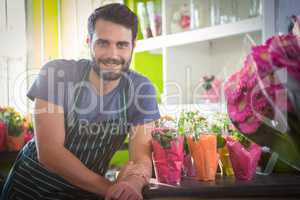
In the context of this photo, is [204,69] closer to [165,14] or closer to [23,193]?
[165,14]

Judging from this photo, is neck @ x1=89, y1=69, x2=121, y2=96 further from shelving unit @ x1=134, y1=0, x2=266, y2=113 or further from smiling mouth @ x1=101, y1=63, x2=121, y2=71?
shelving unit @ x1=134, y1=0, x2=266, y2=113

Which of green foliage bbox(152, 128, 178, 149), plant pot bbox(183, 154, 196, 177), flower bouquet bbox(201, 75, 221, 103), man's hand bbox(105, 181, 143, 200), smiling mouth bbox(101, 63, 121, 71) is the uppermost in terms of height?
smiling mouth bbox(101, 63, 121, 71)

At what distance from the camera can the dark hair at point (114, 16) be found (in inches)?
32.6

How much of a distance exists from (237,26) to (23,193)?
2.54 feet

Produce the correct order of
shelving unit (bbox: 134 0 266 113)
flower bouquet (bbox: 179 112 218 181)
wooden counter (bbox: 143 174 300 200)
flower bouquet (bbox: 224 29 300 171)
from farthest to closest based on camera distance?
shelving unit (bbox: 134 0 266 113)
flower bouquet (bbox: 179 112 218 181)
wooden counter (bbox: 143 174 300 200)
flower bouquet (bbox: 224 29 300 171)

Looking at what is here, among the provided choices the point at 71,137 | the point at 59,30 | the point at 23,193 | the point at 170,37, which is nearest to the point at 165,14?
the point at 170,37

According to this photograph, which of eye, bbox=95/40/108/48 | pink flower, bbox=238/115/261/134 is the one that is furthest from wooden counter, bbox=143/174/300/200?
eye, bbox=95/40/108/48

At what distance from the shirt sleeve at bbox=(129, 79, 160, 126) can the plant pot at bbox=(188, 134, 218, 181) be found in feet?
0.40

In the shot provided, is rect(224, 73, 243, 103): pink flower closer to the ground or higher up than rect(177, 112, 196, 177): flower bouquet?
higher up

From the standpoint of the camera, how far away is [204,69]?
1.18 meters

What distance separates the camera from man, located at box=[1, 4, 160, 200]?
2.62 feet

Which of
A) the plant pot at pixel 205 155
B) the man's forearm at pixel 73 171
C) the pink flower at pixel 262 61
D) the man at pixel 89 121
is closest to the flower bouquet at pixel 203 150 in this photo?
the plant pot at pixel 205 155

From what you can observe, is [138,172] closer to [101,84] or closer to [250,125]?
[101,84]

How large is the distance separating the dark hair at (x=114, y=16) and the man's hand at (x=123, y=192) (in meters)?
0.34
